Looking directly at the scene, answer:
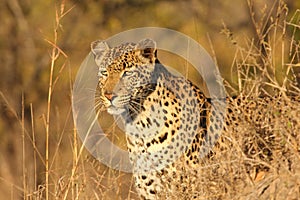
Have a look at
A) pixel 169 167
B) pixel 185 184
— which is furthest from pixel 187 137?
pixel 185 184

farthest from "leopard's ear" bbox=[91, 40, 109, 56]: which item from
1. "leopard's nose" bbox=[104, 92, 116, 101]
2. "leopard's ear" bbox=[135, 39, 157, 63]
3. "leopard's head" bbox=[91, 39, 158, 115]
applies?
"leopard's nose" bbox=[104, 92, 116, 101]

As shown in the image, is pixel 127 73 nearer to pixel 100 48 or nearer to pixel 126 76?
pixel 126 76

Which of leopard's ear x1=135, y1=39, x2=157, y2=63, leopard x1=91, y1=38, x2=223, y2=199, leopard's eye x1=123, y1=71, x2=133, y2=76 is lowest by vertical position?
leopard x1=91, y1=38, x2=223, y2=199

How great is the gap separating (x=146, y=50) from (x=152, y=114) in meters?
0.48

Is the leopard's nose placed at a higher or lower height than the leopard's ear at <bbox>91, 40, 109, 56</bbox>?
lower

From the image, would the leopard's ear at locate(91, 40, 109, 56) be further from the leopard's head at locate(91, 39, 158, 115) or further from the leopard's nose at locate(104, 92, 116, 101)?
the leopard's nose at locate(104, 92, 116, 101)

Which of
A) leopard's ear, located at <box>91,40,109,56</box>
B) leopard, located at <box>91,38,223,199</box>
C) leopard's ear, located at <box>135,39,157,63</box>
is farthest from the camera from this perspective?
leopard's ear, located at <box>91,40,109,56</box>

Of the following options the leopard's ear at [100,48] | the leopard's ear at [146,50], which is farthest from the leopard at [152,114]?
the leopard's ear at [100,48]

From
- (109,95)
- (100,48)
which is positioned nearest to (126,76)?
(109,95)

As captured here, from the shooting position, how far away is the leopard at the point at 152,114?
789cm

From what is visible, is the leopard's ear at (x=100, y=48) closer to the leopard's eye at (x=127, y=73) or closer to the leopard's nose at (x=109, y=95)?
the leopard's eye at (x=127, y=73)

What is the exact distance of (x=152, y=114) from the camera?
7941 millimetres

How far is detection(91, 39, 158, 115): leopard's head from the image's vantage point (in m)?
7.82

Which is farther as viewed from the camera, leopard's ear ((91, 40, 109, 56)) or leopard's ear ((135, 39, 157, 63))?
leopard's ear ((91, 40, 109, 56))
